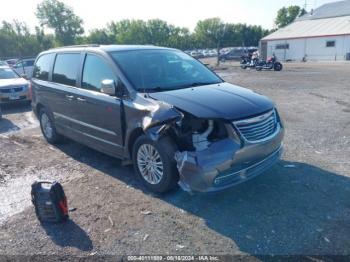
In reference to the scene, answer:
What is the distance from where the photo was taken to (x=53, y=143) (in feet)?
22.9

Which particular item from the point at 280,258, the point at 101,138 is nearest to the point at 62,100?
the point at 101,138

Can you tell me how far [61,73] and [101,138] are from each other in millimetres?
1767

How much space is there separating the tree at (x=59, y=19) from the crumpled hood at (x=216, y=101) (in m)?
80.5

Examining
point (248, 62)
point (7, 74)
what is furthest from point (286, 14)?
point (7, 74)

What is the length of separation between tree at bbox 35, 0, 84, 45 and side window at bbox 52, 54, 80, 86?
7802cm

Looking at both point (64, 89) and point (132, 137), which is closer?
point (132, 137)

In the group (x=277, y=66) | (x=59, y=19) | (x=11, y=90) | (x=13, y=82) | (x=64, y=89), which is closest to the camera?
(x=64, y=89)

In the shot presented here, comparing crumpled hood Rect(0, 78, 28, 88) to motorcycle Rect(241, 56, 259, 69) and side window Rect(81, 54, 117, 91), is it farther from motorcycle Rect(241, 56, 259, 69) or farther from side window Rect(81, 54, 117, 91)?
motorcycle Rect(241, 56, 259, 69)

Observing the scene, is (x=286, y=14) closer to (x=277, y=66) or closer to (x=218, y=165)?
(x=277, y=66)

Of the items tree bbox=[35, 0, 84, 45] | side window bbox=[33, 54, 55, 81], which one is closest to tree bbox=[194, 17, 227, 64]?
tree bbox=[35, 0, 84, 45]

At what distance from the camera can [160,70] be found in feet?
16.5

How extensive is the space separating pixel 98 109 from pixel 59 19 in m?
84.3

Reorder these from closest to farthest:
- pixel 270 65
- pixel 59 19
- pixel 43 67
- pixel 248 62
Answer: pixel 43 67 → pixel 270 65 → pixel 248 62 → pixel 59 19

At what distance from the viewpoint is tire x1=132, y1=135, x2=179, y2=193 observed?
3998mm
